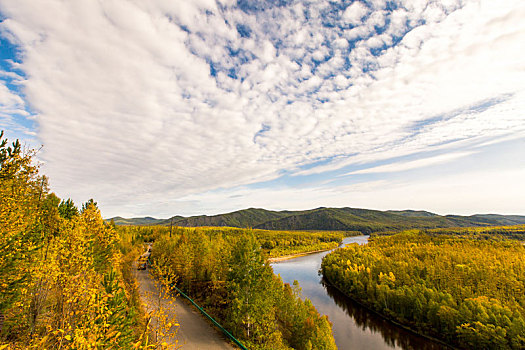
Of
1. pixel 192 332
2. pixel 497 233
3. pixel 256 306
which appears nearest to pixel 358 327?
pixel 256 306

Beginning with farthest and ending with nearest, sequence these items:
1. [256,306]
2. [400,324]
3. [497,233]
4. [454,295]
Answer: [497,233] → [400,324] → [454,295] → [256,306]

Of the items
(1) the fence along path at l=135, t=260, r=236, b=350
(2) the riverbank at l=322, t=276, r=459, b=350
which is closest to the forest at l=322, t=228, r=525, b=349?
(2) the riverbank at l=322, t=276, r=459, b=350

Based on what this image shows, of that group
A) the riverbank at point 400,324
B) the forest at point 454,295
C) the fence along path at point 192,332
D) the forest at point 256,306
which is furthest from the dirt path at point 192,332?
the riverbank at point 400,324

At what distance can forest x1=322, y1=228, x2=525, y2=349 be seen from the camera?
20734 mm

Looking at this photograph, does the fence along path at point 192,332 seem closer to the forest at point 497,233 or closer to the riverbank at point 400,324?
the riverbank at point 400,324

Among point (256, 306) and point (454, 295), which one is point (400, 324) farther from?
point (256, 306)

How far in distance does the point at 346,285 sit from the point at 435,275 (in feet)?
48.9

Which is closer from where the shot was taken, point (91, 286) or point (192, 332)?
point (91, 286)

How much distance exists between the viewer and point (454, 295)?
2648 centimetres

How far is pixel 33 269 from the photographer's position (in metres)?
9.69

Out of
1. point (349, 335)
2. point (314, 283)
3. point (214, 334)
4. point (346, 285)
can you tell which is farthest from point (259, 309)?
point (314, 283)

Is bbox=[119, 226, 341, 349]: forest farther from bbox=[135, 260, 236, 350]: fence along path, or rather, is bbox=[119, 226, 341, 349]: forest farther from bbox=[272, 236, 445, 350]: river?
bbox=[272, 236, 445, 350]: river

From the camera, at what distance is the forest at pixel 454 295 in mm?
20734

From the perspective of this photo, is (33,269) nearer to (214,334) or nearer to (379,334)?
(214,334)
